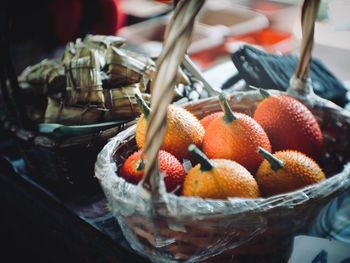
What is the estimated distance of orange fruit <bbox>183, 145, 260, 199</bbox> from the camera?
529mm

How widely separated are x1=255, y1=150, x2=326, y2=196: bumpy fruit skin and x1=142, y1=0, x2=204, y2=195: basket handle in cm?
19

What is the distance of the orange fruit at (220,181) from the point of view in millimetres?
529

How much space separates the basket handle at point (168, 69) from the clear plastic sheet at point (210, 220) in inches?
2.8

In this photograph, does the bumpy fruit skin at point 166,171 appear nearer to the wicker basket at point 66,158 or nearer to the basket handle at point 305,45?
the wicker basket at point 66,158

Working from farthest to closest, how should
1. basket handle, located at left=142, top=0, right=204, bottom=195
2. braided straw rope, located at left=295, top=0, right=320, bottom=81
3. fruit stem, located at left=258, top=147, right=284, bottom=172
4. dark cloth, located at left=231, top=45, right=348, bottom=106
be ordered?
dark cloth, located at left=231, top=45, right=348, bottom=106, braided straw rope, located at left=295, top=0, right=320, bottom=81, fruit stem, located at left=258, top=147, right=284, bottom=172, basket handle, located at left=142, top=0, right=204, bottom=195

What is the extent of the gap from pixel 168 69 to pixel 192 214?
0.60ft

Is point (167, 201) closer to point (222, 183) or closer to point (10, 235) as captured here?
point (222, 183)

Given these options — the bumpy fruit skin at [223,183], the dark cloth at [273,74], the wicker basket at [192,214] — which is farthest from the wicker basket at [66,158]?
the dark cloth at [273,74]

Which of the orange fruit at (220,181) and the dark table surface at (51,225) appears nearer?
the orange fruit at (220,181)

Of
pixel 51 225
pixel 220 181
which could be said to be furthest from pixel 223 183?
pixel 51 225

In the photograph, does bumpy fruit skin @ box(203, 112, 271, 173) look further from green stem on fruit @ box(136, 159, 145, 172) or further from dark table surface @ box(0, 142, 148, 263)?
dark table surface @ box(0, 142, 148, 263)

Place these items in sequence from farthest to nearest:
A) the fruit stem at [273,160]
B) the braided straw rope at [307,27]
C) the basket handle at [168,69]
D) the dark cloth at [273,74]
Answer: the dark cloth at [273,74]
the braided straw rope at [307,27]
the fruit stem at [273,160]
the basket handle at [168,69]

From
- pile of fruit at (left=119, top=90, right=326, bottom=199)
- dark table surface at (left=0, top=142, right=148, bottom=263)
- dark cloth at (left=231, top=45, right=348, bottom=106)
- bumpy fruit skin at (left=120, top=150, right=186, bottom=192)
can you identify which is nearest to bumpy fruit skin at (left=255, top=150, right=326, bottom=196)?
pile of fruit at (left=119, top=90, right=326, bottom=199)

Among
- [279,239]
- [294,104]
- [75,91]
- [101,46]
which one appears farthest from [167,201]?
[101,46]
